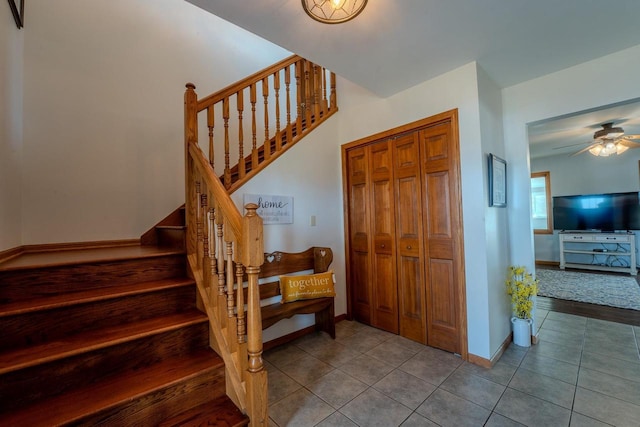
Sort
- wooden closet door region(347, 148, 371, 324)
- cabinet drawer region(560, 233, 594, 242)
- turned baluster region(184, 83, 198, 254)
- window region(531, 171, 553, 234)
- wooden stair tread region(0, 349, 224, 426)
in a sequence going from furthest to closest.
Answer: window region(531, 171, 553, 234) < cabinet drawer region(560, 233, 594, 242) < wooden closet door region(347, 148, 371, 324) < turned baluster region(184, 83, 198, 254) < wooden stair tread region(0, 349, 224, 426)

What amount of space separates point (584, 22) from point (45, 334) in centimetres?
372

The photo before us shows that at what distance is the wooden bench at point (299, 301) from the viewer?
237 cm

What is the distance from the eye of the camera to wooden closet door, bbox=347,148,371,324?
3.07m

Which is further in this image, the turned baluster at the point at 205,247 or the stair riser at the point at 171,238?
the stair riser at the point at 171,238

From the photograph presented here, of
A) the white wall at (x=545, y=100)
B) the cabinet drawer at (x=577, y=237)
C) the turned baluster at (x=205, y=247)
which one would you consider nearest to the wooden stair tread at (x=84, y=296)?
the turned baluster at (x=205, y=247)

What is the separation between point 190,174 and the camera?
2.00m

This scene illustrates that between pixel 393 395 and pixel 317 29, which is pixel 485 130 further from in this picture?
pixel 393 395

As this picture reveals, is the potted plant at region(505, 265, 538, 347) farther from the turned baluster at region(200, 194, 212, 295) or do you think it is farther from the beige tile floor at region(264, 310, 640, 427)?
the turned baluster at region(200, 194, 212, 295)

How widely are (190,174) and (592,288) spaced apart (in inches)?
235

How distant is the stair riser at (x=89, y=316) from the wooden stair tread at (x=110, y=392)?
0.31 meters

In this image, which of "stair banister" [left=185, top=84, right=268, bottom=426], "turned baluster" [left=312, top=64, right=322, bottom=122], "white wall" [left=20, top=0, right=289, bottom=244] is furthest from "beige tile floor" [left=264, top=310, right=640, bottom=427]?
"turned baluster" [left=312, top=64, right=322, bottom=122]

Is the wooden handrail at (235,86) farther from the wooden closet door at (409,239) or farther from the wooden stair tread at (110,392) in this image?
the wooden stair tread at (110,392)

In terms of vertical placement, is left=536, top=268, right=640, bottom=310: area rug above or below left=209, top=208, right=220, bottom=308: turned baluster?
below

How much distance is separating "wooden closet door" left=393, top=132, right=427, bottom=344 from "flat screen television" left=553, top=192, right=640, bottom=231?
5455 millimetres
